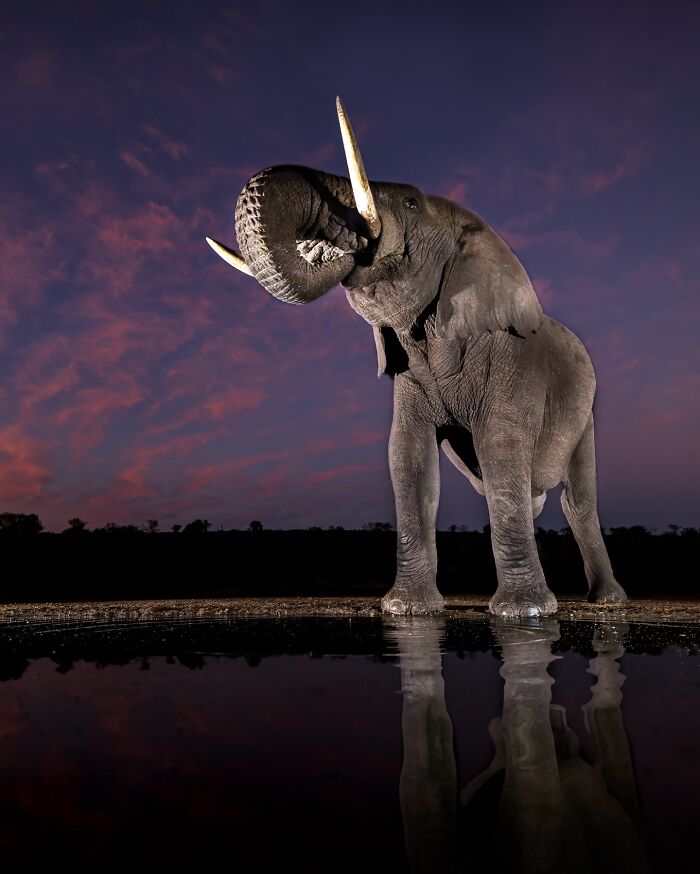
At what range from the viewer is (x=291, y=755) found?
1.54 metres

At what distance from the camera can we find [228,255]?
4.79 metres

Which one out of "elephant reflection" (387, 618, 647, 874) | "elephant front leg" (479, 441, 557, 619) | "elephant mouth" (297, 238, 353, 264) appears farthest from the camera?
"elephant front leg" (479, 441, 557, 619)

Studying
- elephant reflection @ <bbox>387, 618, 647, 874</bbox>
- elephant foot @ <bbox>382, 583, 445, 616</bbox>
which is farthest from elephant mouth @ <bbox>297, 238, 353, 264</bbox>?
elephant reflection @ <bbox>387, 618, 647, 874</bbox>

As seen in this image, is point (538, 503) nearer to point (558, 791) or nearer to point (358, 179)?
point (358, 179)

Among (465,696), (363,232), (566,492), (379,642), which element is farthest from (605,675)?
(566,492)

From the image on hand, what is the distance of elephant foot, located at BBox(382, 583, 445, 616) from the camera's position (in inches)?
204

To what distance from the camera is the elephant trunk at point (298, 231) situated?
4070mm

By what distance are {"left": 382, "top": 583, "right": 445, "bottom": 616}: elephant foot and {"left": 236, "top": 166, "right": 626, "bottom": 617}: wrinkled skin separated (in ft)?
0.03

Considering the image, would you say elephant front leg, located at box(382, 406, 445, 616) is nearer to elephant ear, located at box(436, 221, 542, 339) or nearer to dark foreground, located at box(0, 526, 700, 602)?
elephant ear, located at box(436, 221, 542, 339)

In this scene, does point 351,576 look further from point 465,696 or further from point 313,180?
point 465,696

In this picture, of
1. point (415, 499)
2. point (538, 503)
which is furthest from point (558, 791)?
point (538, 503)

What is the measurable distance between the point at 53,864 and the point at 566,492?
246 inches

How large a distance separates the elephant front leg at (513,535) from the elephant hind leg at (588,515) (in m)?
1.86

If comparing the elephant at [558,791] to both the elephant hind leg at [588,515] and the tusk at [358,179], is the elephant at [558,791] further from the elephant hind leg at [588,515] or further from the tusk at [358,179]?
the elephant hind leg at [588,515]
